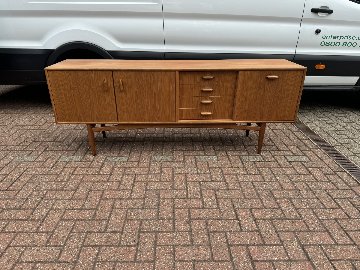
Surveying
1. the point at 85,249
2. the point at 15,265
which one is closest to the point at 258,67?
A: the point at 85,249

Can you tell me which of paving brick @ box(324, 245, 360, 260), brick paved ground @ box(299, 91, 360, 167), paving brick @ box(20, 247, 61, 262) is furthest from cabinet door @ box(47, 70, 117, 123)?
brick paved ground @ box(299, 91, 360, 167)

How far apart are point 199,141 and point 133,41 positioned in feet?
5.80

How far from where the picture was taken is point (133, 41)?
4.16m

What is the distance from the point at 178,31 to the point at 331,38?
2256 millimetres

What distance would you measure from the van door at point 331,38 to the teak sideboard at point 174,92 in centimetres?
141

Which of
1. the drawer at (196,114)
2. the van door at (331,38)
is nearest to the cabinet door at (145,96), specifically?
the drawer at (196,114)

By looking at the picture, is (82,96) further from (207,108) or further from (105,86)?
(207,108)

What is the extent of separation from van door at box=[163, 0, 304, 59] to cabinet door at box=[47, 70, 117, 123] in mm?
1545

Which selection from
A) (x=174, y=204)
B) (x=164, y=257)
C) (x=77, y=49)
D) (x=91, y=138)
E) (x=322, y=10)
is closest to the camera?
(x=164, y=257)

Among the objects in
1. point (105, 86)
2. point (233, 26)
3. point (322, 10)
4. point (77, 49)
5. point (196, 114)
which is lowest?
point (196, 114)

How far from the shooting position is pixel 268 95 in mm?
3068

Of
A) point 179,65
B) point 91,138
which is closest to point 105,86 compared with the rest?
point 91,138

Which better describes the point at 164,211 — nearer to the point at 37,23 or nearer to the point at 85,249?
the point at 85,249

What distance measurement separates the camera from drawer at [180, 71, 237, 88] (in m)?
2.99
